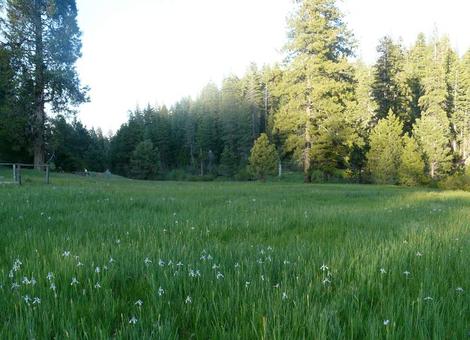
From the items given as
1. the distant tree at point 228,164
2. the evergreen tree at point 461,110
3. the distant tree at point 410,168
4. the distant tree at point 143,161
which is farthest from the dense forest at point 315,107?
the distant tree at point 228,164

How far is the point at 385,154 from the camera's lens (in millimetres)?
38312

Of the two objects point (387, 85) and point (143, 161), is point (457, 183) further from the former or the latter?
point (143, 161)

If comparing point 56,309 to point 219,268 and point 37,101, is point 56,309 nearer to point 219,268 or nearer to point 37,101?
point 219,268

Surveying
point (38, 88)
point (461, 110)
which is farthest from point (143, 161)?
point (461, 110)

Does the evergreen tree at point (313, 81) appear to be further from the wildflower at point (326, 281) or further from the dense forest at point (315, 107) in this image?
the wildflower at point (326, 281)

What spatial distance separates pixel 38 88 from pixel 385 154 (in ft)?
125

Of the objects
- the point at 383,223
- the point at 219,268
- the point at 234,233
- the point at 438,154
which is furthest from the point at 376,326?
Result: the point at 438,154

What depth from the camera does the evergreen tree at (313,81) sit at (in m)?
40.0

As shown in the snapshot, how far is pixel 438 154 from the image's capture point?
43469mm

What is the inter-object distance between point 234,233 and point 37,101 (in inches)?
1576

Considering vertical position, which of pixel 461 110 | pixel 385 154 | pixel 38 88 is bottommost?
pixel 385 154

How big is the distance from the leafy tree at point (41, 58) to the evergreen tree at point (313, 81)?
24.5 metres

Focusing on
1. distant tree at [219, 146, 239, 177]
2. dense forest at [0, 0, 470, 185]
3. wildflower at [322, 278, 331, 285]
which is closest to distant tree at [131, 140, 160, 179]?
distant tree at [219, 146, 239, 177]

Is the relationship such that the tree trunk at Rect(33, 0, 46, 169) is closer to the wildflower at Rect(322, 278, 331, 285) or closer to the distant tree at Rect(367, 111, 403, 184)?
the distant tree at Rect(367, 111, 403, 184)
